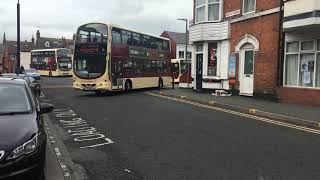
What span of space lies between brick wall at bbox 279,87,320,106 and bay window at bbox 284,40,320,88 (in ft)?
1.82

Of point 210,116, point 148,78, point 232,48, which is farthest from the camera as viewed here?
point 148,78

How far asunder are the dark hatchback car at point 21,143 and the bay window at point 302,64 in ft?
45.6

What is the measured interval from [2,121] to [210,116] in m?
10.2

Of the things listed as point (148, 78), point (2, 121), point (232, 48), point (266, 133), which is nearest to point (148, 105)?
point (232, 48)

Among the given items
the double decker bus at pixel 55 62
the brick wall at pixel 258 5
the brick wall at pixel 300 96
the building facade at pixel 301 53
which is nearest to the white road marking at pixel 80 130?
the brick wall at pixel 300 96

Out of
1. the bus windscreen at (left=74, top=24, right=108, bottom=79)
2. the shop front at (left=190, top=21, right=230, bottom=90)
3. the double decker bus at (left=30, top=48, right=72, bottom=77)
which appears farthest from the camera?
the double decker bus at (left=30, top=48, right=72, bottom=77)

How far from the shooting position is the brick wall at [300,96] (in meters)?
18.2

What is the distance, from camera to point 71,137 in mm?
11656

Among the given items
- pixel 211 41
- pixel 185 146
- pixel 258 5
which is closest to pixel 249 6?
pixel 258 5

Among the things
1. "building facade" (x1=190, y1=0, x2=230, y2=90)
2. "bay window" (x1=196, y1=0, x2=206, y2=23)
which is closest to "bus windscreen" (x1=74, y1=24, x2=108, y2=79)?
"building facade" (x1=190, y1=0, x2=230, y2=90)

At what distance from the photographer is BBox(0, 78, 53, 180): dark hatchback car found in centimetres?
574

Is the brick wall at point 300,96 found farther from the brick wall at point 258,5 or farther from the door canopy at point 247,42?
the brick wall at point 258,5

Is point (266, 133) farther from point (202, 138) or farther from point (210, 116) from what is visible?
point (210, 116)

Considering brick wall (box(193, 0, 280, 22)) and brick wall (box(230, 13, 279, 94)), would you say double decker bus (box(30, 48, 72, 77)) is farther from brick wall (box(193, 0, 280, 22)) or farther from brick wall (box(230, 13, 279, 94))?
brick wall (box(230, 13, 279, 94))
